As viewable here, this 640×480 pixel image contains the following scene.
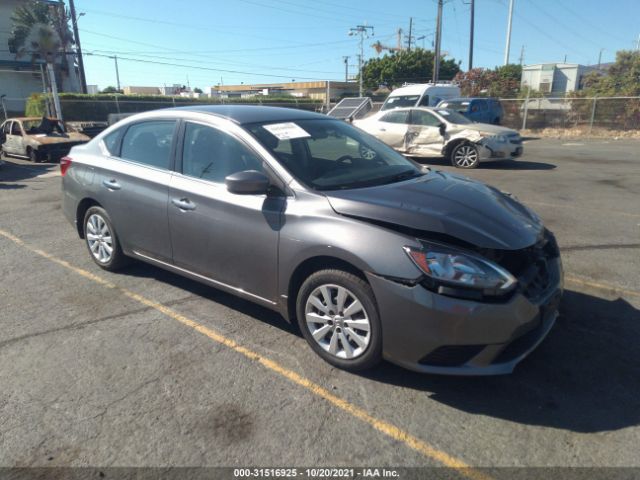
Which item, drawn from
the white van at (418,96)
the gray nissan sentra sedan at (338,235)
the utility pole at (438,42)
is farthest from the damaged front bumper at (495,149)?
the utility pole at (438,42)

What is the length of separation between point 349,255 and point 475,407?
1167 millimetres

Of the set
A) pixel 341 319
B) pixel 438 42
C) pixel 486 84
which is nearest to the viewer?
pixel 341 319

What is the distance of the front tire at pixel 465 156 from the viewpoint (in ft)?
39.2

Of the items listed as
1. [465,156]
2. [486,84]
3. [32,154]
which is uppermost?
[486,84]

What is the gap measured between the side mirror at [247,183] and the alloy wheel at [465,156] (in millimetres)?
9914

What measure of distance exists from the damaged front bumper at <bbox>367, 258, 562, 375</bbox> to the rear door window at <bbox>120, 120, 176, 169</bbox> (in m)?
2.34

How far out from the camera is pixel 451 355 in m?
2.69

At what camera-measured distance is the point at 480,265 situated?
2674 millimetres

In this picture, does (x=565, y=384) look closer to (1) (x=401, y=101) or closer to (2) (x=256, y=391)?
(2) (x=256, y=391)

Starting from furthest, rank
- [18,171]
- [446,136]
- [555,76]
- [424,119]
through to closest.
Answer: [555,76] → [424,119] → [18,171] → [446,136]

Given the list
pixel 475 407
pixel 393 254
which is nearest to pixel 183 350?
pixel 393 254

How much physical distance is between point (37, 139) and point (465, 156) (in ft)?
41.5

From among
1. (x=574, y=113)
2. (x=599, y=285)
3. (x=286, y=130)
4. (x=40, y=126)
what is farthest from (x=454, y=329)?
(x=574, y=113)

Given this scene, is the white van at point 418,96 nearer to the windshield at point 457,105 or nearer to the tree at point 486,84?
the windshield at point 457,105
